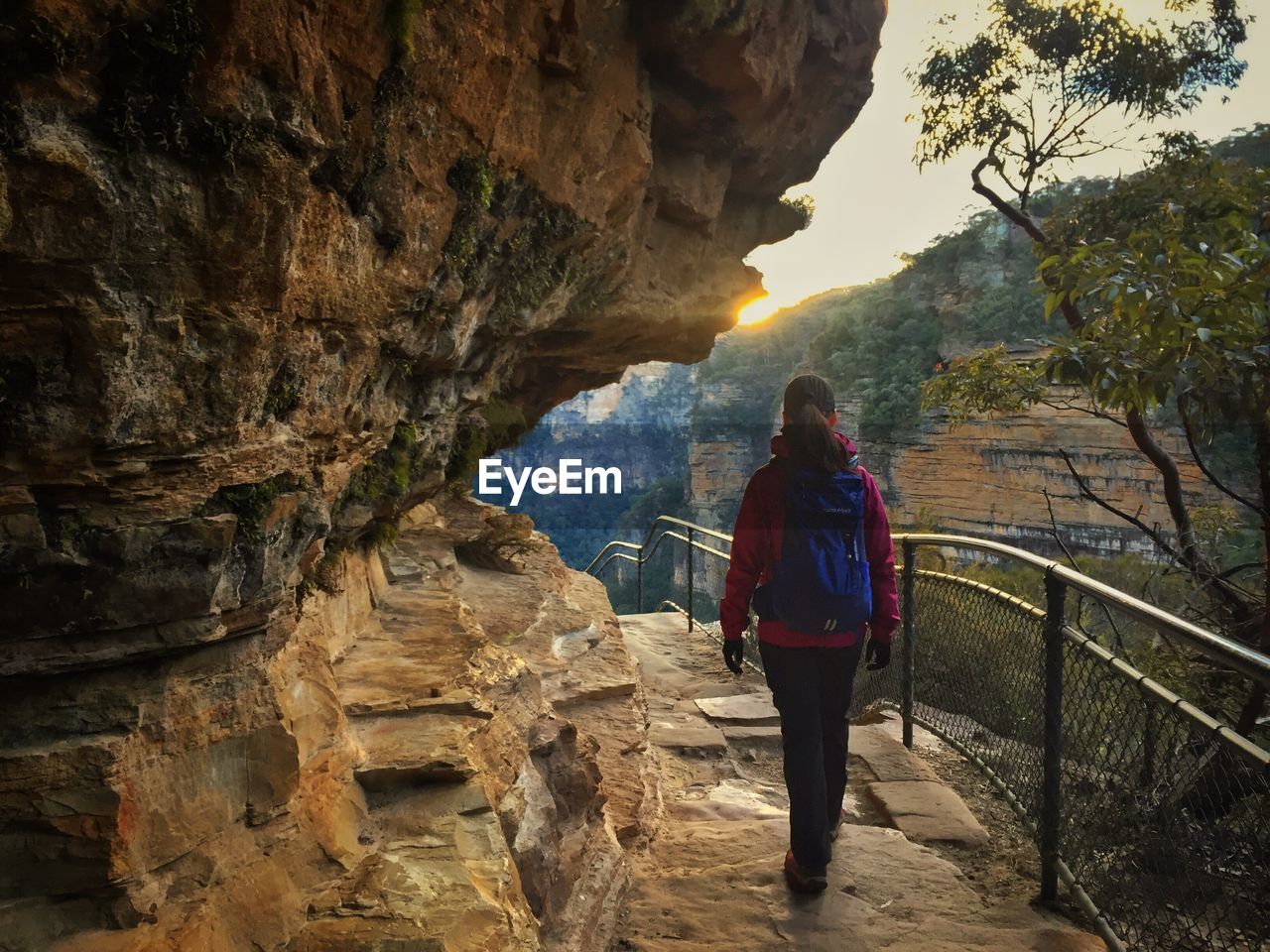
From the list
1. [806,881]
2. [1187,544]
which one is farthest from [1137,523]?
[806,881]

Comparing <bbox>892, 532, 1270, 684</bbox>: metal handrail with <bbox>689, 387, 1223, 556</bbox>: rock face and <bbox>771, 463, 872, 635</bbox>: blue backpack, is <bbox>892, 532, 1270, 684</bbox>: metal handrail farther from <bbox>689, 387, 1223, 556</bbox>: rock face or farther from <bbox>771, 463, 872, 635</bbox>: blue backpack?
<bbox>689, 387, 1223, 556</bbox>: rock face

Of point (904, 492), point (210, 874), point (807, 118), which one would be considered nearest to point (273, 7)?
point (210, 874)

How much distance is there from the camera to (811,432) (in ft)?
9.22

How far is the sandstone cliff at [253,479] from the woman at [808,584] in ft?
2.57

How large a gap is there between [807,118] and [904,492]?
2579 centimetres

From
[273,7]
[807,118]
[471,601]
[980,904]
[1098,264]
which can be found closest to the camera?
[273,7]

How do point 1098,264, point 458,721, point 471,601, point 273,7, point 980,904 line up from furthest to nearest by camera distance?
point 471,601 < point 1098,264 < point 980,904 < point 458,721 < point 273,7

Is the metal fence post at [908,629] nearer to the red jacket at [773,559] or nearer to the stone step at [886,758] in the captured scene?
the stone step at [886,758]

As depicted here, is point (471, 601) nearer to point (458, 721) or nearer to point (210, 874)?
point (458, 721)

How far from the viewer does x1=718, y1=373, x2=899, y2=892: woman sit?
2.81 m

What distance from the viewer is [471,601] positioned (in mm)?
5027

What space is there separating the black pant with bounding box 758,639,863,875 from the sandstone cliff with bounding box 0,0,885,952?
2.32ft

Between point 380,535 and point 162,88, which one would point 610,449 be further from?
point 162,88

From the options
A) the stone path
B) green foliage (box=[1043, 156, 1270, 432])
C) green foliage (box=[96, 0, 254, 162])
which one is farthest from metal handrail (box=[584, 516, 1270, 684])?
green foliage (box=[96, 0, 254, 162])
